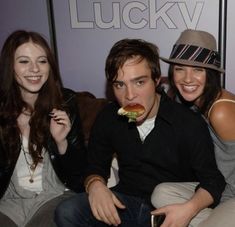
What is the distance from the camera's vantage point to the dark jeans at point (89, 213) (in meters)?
1.64

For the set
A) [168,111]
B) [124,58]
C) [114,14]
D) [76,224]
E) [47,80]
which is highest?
[114,14]

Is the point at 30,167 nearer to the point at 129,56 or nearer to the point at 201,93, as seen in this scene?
the point at 129,56

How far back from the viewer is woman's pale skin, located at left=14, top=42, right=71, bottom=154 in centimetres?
187

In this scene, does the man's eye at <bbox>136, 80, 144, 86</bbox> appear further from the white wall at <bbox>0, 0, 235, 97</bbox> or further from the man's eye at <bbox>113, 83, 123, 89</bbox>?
the white wall at <bbox>0, 0, 235, 97</bbox>

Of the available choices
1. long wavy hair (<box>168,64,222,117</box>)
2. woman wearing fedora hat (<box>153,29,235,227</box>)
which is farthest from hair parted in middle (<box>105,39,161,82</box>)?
long wavy hair (<box>168,64,222,117</box>)

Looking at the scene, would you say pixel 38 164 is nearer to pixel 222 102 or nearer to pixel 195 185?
pixel 195 185

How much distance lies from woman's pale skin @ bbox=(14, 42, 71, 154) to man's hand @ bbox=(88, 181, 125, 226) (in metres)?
0.39

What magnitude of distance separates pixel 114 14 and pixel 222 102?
4.15 feet

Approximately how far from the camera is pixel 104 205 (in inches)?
62.7

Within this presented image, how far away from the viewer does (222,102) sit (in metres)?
1.64

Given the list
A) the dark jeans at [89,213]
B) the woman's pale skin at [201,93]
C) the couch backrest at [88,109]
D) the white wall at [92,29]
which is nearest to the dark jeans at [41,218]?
the dark jeans at [89,213]

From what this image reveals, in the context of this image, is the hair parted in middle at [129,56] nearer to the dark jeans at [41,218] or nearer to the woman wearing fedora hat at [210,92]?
the woman wearing fedora hat at [210,92]

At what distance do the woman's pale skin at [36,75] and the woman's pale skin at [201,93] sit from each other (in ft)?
2.11

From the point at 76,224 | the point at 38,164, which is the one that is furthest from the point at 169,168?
the point at 38,164
